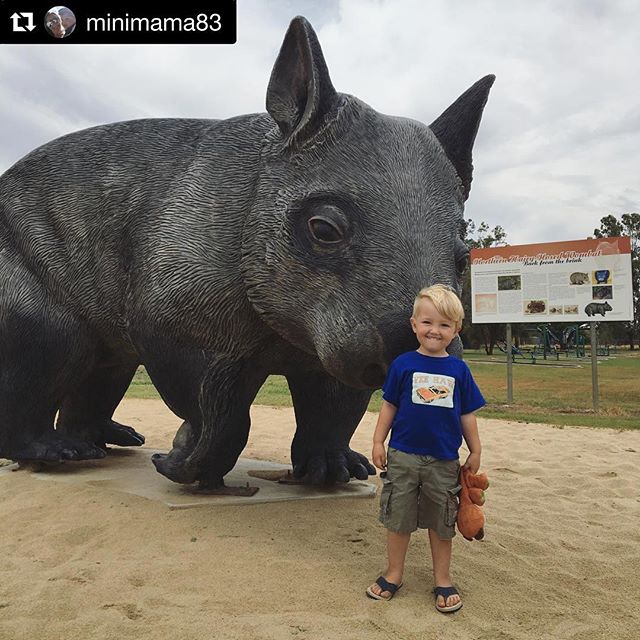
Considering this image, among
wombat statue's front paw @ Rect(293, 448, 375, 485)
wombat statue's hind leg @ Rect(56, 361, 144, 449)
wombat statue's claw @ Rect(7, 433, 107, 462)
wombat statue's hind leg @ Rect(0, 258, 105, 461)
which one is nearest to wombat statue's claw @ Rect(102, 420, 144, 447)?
wombat statue's hind leg @ Rect(56, 361, 144, 449)

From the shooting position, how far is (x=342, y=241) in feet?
8.87

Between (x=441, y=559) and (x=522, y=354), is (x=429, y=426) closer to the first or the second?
(x=441, y=559)

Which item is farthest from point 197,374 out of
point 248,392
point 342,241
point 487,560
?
point 487,560

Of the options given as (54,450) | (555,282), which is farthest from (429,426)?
(555,282)

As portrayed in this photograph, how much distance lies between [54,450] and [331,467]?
1.83m

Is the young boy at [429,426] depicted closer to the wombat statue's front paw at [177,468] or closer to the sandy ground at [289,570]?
the sandy ground at [289,570]

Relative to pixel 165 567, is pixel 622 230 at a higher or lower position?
higher

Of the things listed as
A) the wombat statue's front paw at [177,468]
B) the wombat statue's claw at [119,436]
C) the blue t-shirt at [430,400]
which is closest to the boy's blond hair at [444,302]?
the blue t-shirt at [430,400]

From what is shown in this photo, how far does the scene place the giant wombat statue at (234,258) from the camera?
2.69 meters

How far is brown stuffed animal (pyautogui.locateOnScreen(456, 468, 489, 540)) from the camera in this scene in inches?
90.8

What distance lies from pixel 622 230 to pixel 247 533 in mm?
42969

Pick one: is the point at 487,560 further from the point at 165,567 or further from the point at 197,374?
the point at 197,374

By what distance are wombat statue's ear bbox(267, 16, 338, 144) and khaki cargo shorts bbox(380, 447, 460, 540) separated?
1.51 meters

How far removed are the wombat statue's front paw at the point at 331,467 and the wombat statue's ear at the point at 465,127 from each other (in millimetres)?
1760
